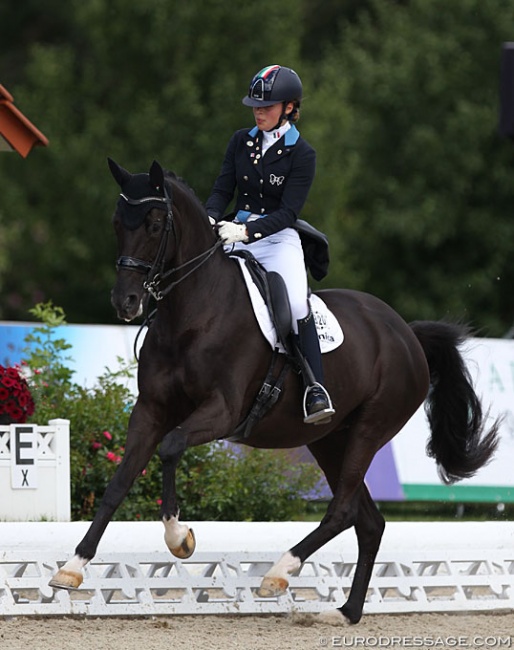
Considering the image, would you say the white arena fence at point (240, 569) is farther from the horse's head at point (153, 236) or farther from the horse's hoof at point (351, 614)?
the horse's head at point (153, 236)

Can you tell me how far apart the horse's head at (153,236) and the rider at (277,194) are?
7.7 inches

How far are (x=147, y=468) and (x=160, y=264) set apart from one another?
3.16m

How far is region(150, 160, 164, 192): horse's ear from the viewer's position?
20.5 feet

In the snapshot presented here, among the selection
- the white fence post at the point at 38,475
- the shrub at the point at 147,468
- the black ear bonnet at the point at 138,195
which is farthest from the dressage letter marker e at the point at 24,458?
the black ear bonnet at the point at 138,195

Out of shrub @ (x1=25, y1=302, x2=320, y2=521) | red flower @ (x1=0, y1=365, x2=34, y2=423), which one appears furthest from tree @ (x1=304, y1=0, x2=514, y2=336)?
red flower @ (x1=0, y1=365, x2=34, y2=423)

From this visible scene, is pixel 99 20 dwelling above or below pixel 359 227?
above

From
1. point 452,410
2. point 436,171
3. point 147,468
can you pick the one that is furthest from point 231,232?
point 436,171

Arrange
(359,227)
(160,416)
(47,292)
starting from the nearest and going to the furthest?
1. (160,416)
2. (47,292)
3. (359,227)

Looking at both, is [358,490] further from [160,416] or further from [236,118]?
[236,118]

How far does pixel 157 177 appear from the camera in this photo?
628 centimetres

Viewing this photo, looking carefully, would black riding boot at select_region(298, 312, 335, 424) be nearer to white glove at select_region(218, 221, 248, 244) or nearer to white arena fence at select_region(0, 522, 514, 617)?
white glove at select_region(218, 221, 248, 244)

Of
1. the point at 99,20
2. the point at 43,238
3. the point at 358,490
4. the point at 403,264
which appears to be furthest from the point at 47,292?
the point at 358,490

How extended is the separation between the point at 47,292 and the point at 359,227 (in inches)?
215

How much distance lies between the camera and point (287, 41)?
1855 centimetres
